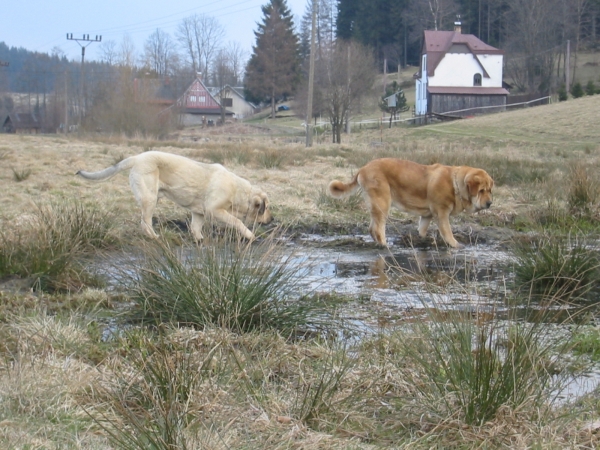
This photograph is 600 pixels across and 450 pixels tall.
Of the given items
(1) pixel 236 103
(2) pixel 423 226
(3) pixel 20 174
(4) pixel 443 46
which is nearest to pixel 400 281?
(2) pixel 423 226

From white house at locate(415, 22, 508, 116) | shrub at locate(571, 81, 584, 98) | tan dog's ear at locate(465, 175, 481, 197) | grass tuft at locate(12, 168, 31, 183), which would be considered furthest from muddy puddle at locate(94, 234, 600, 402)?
white house at locate(415, 22, 508, 116)

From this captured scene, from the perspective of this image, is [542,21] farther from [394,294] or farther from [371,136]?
[394,294]

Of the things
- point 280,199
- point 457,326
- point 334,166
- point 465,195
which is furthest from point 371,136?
point 457,326

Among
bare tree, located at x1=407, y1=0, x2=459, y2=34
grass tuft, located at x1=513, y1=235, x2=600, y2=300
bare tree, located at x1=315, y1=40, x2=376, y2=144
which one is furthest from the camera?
bare tree, located at x1=407, y1=0, x2=459, y2=34

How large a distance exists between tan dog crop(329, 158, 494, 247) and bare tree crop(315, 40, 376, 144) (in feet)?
100

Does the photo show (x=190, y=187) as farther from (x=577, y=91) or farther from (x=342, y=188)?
(x=577, y=91)

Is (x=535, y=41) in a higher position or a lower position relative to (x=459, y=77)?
higher

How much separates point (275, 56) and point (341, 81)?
41.2 metres

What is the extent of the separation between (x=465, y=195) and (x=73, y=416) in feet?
25.9

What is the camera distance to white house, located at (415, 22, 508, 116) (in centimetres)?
6762

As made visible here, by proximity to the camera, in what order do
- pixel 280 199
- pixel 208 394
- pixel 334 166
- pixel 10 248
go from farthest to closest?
1. pixel 334 166
2. pixel 280 199
3. pixel 10 248
4. pixel 208 394

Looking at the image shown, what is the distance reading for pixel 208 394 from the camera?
4.12 m

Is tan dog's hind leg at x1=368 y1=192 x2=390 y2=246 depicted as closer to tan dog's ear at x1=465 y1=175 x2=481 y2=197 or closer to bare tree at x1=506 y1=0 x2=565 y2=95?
tan dog's ear at x1=465 y1=175 x2=481 y2=197

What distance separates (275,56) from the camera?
3403 inches
